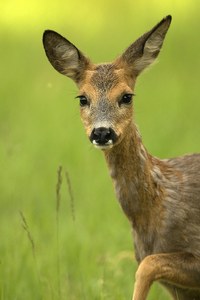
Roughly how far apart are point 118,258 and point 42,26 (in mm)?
10675

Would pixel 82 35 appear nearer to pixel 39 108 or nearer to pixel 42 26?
pixel 42 26

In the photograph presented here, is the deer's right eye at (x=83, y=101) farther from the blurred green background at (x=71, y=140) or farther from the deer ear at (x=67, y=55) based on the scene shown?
the blurred green background at (x=71, y=140)

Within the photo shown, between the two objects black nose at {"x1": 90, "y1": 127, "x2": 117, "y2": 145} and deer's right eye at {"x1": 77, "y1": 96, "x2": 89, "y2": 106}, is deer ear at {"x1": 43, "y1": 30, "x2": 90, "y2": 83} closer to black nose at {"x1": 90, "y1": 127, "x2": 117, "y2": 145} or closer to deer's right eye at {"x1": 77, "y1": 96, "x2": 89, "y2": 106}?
deer's right eye at {"x1": 77, "y1": 96, "x2": 89, "y2": 106}

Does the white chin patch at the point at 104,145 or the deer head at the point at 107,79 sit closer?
the white chin patch at the point at 104,145

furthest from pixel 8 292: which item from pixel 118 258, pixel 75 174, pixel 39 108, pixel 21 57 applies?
pixel 21 57

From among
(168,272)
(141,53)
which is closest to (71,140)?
(141,53)

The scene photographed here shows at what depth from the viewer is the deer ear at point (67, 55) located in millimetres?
9703

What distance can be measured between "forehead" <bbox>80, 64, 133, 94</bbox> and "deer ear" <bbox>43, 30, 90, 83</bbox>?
0.49ft

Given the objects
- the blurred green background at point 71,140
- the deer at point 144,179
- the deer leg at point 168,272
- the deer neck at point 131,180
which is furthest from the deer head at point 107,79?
the deer leg at point 168,272

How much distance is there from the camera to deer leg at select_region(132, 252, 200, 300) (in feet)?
28.9

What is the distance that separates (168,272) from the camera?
891 centimetres

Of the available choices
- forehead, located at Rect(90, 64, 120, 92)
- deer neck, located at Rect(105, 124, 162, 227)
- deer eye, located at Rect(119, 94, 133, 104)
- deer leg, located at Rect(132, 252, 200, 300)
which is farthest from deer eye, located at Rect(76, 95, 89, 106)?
deer leg, located at Rect(132, 252, 200, 300)

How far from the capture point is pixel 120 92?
928 cm

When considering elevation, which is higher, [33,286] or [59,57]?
[59,57]
